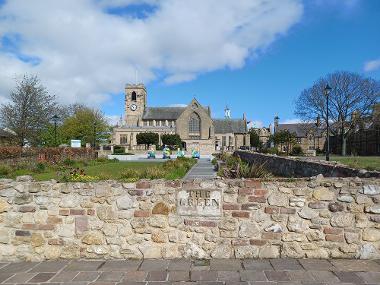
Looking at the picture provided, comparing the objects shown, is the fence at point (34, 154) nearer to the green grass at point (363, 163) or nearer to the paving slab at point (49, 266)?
the green grass at point (363, 163)

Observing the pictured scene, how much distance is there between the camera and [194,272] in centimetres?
474

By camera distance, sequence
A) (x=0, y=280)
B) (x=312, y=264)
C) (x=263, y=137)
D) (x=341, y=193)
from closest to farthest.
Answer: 1. (x=0, y=280)
2. (x=312, y=264)
3. (x=341, y=193)
4. (x=263, y=137)

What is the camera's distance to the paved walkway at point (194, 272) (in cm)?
441

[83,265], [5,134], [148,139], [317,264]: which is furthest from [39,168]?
[148,139]

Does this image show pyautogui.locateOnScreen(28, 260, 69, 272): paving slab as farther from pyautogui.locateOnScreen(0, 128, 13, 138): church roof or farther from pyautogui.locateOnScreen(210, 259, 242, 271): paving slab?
pyautogui.locateOnScreen(0, 128, 13, 138): church roof

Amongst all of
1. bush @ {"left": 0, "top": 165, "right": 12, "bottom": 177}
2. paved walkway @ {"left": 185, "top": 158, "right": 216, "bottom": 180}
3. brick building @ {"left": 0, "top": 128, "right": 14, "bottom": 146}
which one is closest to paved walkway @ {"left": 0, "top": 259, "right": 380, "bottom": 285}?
paved walkway @ {"left": 185, "top": 158, "right": 216, "bottom": 180}

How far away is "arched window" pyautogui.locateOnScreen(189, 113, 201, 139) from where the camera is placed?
94.4 m

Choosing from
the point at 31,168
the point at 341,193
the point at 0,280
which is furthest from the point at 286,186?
the point at 31,168

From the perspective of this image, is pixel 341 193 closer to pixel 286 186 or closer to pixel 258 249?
pixel 286 186

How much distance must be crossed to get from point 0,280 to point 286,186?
13.4 feet

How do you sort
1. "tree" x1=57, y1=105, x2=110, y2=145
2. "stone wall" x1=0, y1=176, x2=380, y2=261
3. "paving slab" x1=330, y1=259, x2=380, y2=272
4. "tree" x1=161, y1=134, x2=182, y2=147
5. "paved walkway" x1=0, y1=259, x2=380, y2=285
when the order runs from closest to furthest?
"paved walkway" x1=0, y1=259, x2=380, y2=285 → "paving slab" x1=330, y1=259, x2=380, y2=272 → "stone wall" x1=0, y1=176, x2=380, y2=261 → "tree" x1=57, y1=105, x2=110, y2=145 → "tree" x1=161, y1=134, x2=182, y2=147

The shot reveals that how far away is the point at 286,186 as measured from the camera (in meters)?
5.39

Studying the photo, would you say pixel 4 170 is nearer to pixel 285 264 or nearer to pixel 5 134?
pixel 285 264

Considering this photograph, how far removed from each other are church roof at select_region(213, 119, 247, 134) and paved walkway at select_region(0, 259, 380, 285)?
97.9 m
